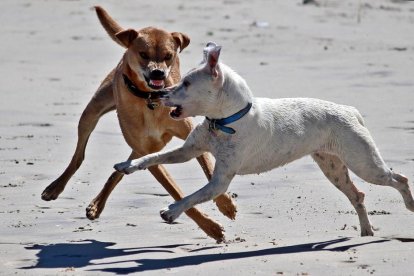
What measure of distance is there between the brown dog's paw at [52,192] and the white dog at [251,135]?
181cm

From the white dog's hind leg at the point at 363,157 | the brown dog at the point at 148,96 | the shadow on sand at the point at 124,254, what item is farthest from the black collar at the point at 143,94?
the white dog's hind leg at the point at 363,157

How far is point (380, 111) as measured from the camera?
39.8 ft

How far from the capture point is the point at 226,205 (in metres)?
8.12

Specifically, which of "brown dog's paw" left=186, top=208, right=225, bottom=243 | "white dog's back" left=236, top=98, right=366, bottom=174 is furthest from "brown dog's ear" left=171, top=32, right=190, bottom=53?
"brown dog's paw" left=186, top=208, right=225, bottom=243

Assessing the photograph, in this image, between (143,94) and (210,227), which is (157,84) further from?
(210,227)

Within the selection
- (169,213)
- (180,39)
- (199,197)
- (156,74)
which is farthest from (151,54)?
(169,213)

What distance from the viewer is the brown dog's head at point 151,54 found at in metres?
8.35

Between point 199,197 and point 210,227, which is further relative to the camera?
point 210,227

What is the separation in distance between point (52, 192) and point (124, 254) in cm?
167

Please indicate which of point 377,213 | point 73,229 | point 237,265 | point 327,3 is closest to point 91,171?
point 73,229

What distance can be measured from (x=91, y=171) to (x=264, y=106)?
308 centimetres

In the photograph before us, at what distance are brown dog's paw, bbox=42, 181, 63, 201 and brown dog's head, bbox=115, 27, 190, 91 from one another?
1.12 meters

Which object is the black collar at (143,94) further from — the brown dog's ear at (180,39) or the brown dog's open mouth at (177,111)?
the brown dog's open mouth at (177,111)

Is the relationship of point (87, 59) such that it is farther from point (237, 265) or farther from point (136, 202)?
point (237, 265)
